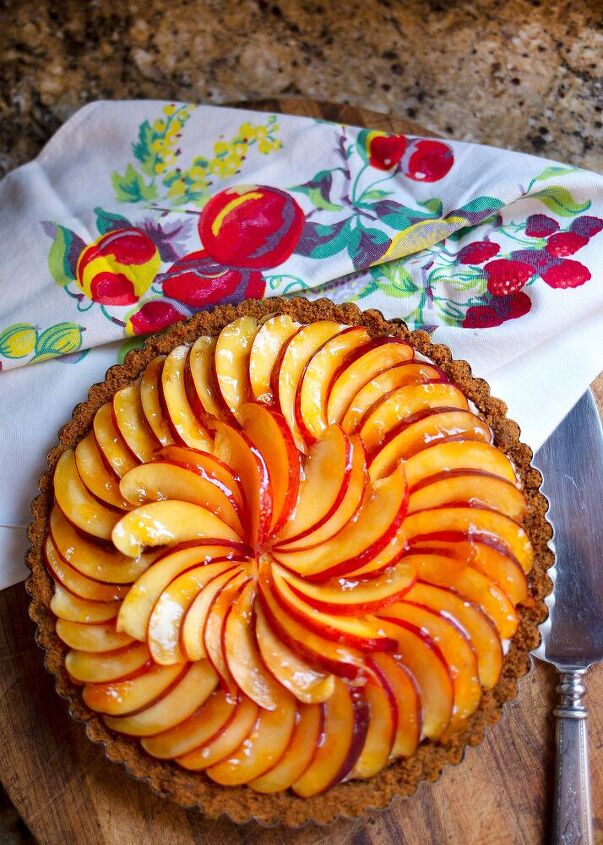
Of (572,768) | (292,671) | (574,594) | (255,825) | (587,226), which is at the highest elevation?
(587,226)

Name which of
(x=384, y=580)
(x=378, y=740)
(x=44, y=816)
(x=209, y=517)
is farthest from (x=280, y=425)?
(x=44, y=816)

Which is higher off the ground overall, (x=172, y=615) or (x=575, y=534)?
(x=172, y=615)

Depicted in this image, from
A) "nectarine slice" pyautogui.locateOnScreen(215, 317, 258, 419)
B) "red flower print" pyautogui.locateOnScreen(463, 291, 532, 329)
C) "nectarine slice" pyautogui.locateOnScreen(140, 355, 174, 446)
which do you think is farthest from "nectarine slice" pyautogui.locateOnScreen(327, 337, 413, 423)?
"nectarine slice" pyautogui.locateOnScreen(140, 355, 174, 446)

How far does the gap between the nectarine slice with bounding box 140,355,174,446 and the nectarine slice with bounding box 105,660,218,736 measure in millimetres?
667

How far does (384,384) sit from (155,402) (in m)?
0.69

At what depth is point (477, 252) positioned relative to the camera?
2928 mm

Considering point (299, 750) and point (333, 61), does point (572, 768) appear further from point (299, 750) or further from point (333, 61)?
point (333, 61)

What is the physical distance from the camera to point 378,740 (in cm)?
216

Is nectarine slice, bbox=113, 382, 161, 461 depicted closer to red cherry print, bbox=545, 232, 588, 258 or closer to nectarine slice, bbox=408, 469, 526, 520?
nectarine slice, bbox=408, 469, 526, 520

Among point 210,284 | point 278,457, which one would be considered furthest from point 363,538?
point 210,284

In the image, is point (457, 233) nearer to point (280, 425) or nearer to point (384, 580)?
point (280, 425)

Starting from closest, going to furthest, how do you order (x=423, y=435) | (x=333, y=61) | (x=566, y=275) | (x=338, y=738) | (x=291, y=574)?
(x=338, y=738) → (x=291, y=574) → (x=423, y=435) → (x=566, y=275) → (x=333, y=61)

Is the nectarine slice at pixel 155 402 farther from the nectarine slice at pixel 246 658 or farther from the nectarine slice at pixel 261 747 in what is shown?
the nectarine slice at pixel 261 747

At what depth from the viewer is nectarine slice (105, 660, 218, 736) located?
2.18 m
